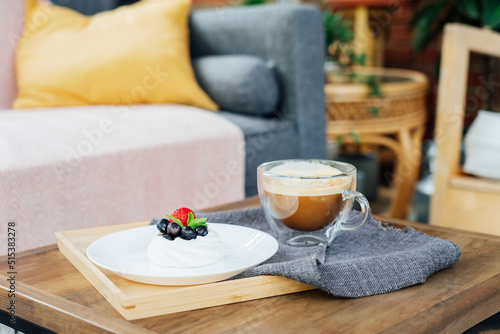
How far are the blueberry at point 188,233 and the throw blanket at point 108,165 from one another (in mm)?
616

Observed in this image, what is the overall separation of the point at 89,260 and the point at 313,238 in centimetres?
28

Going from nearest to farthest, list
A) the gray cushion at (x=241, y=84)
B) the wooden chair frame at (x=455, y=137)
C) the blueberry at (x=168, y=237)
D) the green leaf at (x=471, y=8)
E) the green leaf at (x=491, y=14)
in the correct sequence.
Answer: the blueberry at (x=168, y=237)
the wooden chair frame at (x=455, y=137)
the gray cushion at (x=241, y=84)
the green leaf at (x=491, y=14)
the green leaf at (x=471, y=8)

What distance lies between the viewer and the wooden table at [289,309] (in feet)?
1.80

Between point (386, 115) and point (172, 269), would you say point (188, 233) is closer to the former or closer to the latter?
point (172, 269)

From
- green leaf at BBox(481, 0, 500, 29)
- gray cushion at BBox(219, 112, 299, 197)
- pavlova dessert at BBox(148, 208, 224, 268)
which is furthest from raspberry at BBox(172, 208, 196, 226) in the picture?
green leaf at BBox(481, 0, 500, 29)

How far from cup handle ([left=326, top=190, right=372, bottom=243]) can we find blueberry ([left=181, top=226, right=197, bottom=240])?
0.63ft

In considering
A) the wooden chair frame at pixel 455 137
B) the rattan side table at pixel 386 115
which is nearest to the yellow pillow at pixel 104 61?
the rattan side table at pixel 386 115

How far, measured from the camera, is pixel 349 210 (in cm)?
75

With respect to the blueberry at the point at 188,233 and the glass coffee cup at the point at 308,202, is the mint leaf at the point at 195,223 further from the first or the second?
the glass coffee cup at the point at 308,202

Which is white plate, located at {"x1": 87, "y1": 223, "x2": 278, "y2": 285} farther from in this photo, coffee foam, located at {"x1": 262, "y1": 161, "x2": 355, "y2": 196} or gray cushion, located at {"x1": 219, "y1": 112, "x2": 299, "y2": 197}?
gray cushion, located at {"x1": 219, "y1": 112, "x2": 299, "y2": 197}

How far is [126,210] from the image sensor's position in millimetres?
1348

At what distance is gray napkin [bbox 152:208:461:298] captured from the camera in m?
0.62

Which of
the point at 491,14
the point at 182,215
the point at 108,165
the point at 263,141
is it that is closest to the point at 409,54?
the point at 491,14

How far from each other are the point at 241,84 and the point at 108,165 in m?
0.52
